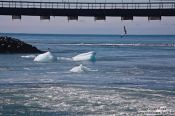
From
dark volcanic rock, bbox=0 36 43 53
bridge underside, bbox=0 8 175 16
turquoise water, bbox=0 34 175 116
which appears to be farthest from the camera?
dark volcanic rock, bbox=0 36 43 53

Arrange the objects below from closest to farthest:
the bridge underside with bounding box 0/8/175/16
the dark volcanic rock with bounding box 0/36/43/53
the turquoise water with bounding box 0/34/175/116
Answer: the turquoise water with bounding box 0/34/175/116, the bridge underside with bounding box 0/8/175/16, the dark volcanic rock with bounding box 0/36/43/53

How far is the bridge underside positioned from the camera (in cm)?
5462

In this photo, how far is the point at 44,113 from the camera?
20.6 meters

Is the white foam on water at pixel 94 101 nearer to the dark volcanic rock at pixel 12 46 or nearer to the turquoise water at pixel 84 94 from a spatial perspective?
the turquoise water at pixel 84 94

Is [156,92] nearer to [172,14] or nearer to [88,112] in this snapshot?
[88,112]

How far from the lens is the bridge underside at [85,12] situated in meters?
54.6

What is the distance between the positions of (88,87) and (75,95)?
3.43m

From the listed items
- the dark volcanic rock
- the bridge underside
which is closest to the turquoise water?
the bridge underside

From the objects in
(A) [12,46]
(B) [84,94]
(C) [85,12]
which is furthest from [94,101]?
(A) [12,46]

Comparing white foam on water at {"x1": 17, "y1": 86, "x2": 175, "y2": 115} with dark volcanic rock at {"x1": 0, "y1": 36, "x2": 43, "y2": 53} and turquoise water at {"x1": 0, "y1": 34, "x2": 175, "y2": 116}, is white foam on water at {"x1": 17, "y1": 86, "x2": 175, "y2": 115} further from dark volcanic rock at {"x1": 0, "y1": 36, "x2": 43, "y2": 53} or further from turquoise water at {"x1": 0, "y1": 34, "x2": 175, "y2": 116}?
dark volcanic rock at {"x1": 0, "y1": 36, "x2": 43, "y2": 53}

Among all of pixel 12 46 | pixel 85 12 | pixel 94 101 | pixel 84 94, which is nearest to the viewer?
pixel 94 101

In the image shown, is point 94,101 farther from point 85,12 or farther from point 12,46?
point 12,46

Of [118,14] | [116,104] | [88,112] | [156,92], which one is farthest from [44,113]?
[118,14]

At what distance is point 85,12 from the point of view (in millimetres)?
55375
